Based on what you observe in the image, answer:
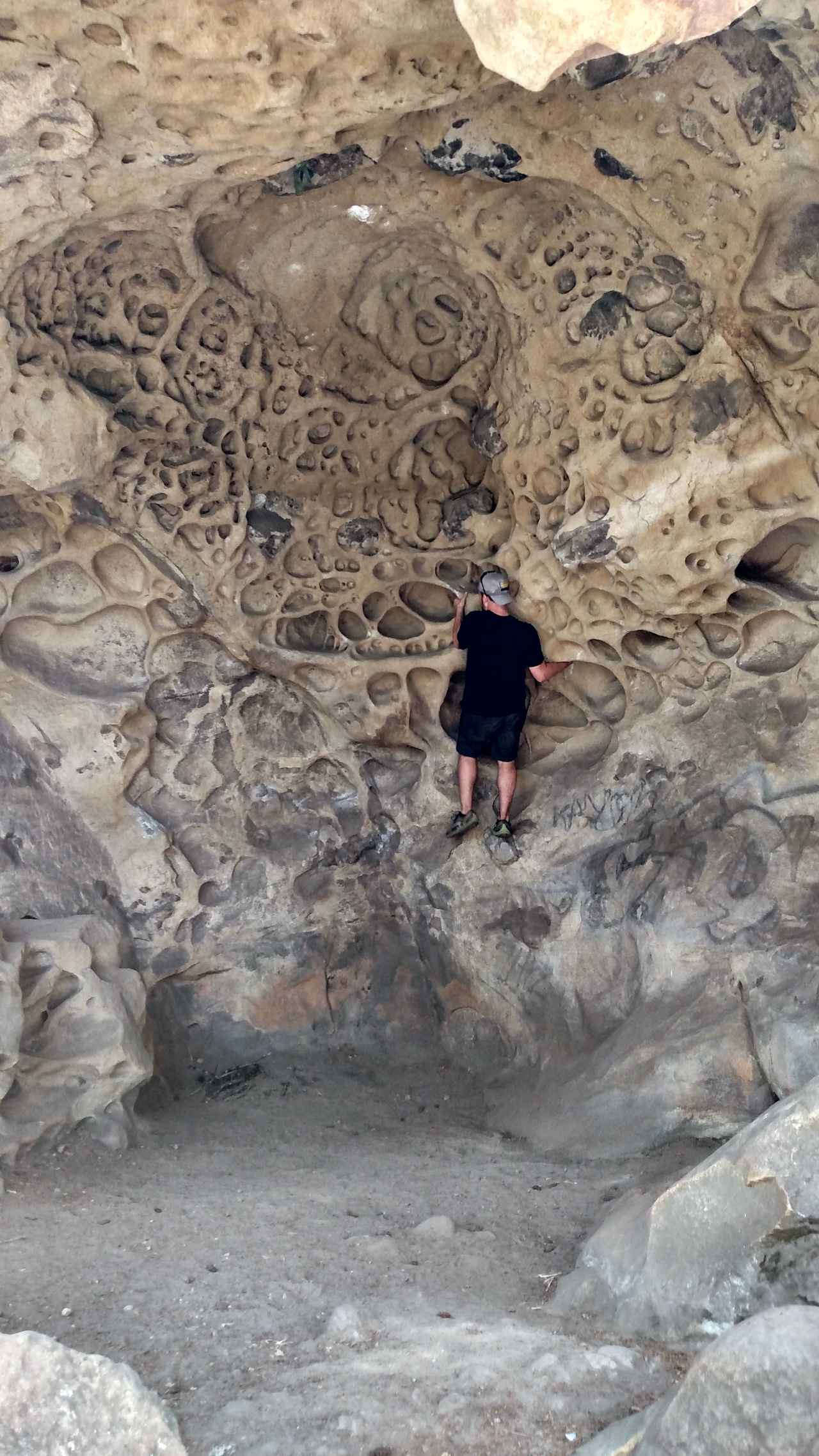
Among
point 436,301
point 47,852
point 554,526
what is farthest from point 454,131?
point 47,852

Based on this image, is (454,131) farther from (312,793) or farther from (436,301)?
(312,793)

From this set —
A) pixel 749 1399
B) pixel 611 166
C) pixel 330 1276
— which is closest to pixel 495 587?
pixel 611 166

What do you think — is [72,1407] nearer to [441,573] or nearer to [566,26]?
[566,26]

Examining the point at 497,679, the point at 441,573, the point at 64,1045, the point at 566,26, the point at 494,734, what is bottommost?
the point at 64,1045

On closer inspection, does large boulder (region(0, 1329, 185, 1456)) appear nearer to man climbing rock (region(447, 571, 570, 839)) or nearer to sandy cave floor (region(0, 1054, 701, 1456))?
sandy cave floor (region(0, 1054, 701, 1456))

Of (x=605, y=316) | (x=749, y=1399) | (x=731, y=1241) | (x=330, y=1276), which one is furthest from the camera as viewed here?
(x=605, y=316)

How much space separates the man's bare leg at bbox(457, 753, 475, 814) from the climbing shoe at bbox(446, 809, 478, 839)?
27mm

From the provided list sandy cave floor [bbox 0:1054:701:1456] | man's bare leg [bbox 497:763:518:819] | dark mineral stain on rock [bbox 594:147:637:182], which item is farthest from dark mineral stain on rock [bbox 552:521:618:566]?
sandy cave floor [bbox 0:1054:701:1456]

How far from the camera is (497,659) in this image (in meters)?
4.75

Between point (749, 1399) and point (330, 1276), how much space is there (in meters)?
1.48

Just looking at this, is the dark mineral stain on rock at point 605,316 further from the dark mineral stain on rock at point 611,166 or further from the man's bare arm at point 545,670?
the man's bare arm at point 545,670

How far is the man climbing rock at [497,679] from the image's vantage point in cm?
471

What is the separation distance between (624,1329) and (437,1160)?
1.66 meters

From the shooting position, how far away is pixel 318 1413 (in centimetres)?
221
